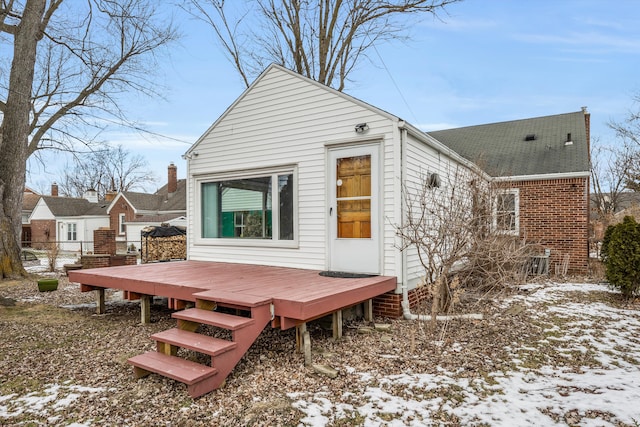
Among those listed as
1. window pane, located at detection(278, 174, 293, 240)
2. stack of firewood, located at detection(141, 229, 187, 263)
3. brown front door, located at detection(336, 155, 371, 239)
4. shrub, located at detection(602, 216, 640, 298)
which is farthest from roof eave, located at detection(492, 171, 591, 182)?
stack of firewood, located at detection(141, 229, 187, 263)

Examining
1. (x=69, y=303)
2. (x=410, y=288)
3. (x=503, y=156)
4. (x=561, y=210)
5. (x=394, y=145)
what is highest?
(x=503, y=156)

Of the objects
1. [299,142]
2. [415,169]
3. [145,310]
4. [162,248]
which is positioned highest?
[299,142]

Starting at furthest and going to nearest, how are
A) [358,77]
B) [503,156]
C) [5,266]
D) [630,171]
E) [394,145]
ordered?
[630,171], [358,77], [503,156], [5,266], [394,145]

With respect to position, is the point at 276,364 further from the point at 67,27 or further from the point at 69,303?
the point at 67,27

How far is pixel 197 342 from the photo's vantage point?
3496 mm

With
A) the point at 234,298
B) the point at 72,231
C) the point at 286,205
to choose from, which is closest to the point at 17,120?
the point at 286,205

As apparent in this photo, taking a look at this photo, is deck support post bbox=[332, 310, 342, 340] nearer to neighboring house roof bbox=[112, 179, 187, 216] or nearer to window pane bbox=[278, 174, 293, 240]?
window pane bbox=[278, 174, 293, 240]

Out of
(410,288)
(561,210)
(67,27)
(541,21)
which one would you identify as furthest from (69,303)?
(541,21)

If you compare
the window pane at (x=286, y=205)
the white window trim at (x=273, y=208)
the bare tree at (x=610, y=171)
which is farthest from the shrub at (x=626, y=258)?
Answer: the bare tree at (x=610, y=171)

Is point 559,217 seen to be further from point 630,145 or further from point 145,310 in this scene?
point 630,145

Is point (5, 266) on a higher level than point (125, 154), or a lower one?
lower

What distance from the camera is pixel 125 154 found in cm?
3688

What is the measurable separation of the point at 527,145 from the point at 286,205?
9.97 meters

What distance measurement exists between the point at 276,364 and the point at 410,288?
2.70m
